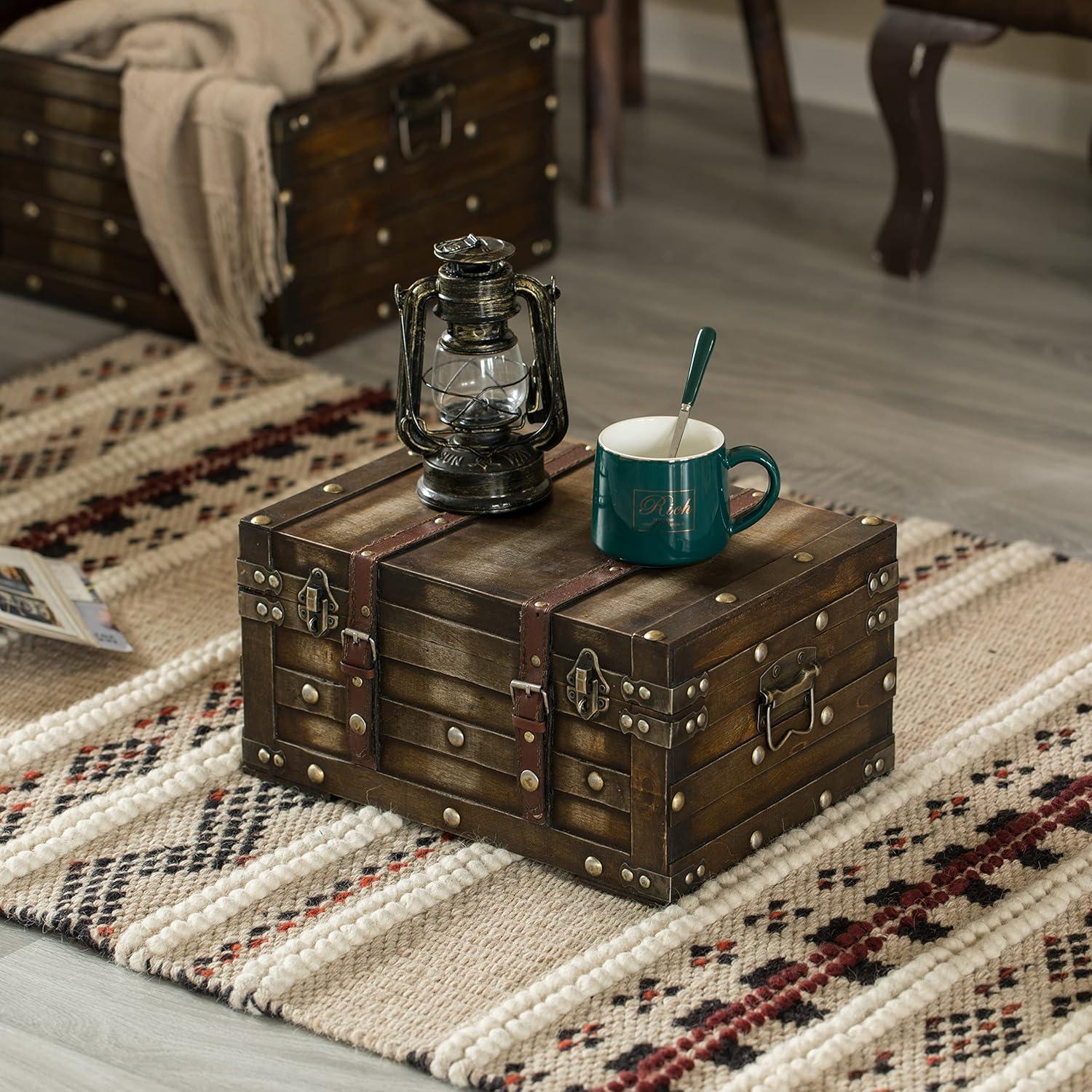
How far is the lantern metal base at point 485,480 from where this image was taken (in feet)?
4.89

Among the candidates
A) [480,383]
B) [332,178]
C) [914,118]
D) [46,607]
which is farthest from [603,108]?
[480,383]

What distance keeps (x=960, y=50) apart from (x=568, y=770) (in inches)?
91.2

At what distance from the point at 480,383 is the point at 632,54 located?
218 cm

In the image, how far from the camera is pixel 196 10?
254 centimetres

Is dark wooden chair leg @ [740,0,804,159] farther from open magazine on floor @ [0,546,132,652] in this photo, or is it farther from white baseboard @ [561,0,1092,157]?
open magazine on floor @ [0,546,132,652]

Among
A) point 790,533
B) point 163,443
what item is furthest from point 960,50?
point 790,533

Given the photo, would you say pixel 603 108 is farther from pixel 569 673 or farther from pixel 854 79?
pixel 569 673

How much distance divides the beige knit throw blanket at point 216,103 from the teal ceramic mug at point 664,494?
106 centimetres

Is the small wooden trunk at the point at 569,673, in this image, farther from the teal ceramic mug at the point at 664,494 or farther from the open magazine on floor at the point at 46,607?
the open magazine on floor at the point at 46,607

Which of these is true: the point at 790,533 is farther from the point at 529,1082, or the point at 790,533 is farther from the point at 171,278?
the point at 171,278

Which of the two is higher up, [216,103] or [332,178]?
[216,103]

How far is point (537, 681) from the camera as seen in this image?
139cm

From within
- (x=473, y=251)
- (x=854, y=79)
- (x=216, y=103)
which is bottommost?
(x=854, y=79)

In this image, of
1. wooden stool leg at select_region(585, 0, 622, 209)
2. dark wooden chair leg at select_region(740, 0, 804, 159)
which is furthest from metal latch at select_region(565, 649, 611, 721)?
dark wooden chair leg at select_region(740, 0, 804, 159)
